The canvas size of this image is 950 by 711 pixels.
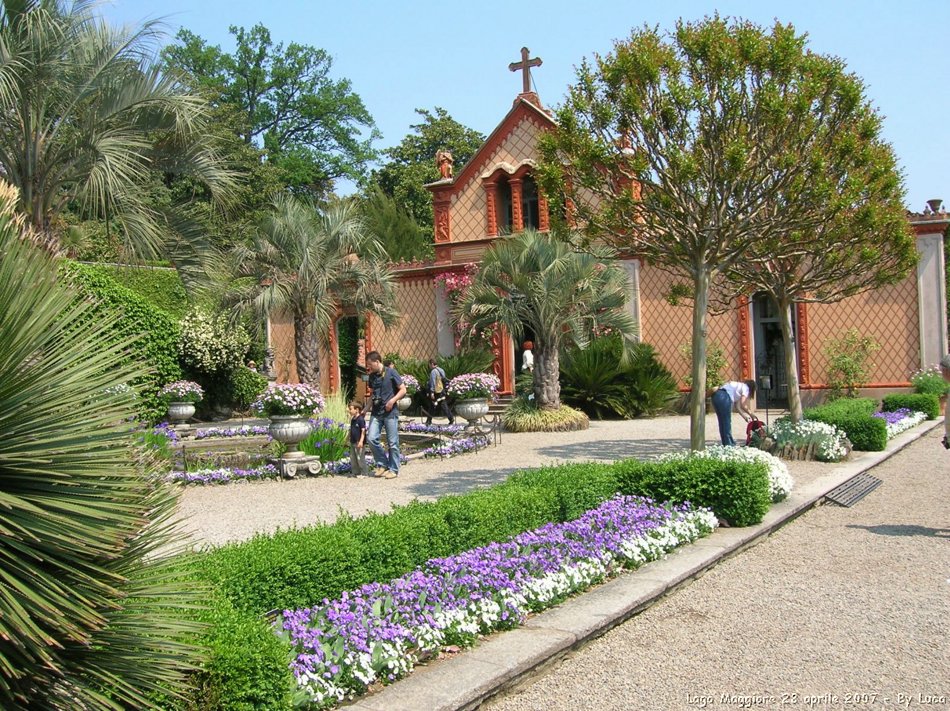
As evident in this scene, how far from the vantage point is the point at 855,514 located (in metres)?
8.01

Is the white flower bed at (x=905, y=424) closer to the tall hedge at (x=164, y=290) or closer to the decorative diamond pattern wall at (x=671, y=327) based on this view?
the decorative diamond pattern wall at (x=671, y=327)

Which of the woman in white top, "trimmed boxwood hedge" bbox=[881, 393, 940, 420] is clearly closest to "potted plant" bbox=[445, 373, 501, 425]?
the woman in white top

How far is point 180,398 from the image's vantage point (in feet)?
54.3

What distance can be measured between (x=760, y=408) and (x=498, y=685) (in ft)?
60.8

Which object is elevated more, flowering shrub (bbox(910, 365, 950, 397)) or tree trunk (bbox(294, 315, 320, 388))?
tree trunk (bbox(294, 315, 320, 388))

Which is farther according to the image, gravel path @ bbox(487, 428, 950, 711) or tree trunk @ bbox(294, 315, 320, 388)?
tree trunk @ bbox(294, 315, 320, 388)

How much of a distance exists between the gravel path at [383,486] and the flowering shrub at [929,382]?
17.3 feet

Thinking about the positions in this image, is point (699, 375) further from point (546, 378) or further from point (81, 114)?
point (546, 378)

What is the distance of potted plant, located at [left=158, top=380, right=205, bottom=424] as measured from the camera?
1630 centimetres

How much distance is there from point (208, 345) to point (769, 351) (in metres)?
14.0

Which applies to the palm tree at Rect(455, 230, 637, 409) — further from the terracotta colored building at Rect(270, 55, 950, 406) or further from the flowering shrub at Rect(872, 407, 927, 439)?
the flowering shrub at Rect(872, 407, 927, 439)

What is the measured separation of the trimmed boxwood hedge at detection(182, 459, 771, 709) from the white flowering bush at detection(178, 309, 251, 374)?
1465 centimetres

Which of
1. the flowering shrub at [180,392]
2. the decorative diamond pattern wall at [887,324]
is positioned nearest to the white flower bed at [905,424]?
the decorative diamond pattern wall at [887,324]

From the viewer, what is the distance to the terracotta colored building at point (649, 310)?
1836 cm
